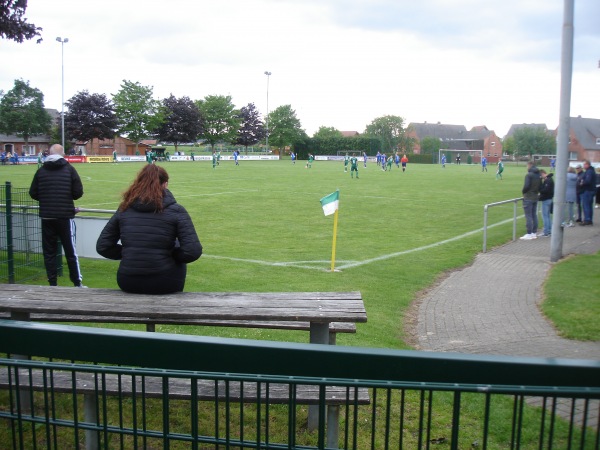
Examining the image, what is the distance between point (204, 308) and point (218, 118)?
364ft

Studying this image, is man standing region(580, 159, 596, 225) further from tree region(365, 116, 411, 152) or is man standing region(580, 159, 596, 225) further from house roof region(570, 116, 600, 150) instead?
tree region(365, 116, 411, 152)

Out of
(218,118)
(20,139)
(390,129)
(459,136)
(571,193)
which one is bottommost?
(571,193)

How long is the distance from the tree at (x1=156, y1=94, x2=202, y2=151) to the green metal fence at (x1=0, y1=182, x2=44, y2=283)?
314 ft

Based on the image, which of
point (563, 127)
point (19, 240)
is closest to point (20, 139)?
point (19, 240)

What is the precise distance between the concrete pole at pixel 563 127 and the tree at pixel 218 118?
334ft

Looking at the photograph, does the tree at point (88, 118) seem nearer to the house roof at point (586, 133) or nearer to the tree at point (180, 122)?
the tree at point (180, 122)

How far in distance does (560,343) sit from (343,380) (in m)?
6.14

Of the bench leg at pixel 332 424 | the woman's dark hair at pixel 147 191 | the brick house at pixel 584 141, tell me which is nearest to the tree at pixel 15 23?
the woman's dark hair at pixel 147 191

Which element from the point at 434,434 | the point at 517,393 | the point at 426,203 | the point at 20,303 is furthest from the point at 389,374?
the point at 426,203

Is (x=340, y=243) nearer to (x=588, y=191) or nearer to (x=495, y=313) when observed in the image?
(x=495, y=313)

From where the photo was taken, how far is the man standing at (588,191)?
65.7 feet

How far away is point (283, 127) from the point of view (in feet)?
376

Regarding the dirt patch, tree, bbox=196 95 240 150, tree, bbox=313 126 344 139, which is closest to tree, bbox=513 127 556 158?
tree, bbox=313 126 344 139

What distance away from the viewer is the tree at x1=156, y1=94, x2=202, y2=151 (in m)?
106
